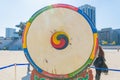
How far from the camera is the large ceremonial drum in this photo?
12.5 feet

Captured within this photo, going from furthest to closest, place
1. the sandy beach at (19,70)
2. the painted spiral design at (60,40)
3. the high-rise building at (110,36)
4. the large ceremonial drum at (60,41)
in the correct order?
the high-rise building at (110,36) < the sandy beach at (19,70) < the painted spiral design at (60,40) < the large ceremonial drum at (60,41)

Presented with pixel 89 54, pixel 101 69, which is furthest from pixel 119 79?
pixel 89 54

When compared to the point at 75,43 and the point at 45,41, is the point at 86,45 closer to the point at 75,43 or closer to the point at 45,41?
the point at 75,43

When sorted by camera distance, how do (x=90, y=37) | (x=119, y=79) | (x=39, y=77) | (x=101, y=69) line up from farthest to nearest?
1. (x=119, y=79)
2. (x=101, y=69)
3. (x=39, y=77)
4. (x=90, y=37)

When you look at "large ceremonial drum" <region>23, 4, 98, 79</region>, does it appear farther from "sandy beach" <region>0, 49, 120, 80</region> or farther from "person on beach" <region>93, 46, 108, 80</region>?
"sandy beach" <region>0, 49, 120, 80</region>

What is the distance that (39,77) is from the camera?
4035mm

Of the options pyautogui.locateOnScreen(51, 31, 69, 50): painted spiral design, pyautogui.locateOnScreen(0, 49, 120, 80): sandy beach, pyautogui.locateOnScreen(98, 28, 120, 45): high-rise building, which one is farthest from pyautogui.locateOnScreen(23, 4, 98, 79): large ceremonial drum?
pyautogui.locateOnScreen(98, 28, 120, 45): high-rise building

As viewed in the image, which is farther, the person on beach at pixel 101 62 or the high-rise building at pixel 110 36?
the high-rise building at pixel 110 36

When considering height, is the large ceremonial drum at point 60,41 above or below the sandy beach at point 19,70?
above

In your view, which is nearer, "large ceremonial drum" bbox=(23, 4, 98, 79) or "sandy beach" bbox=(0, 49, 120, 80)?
"large ceremonial drum" bbox=(23, 4, 98, 79)

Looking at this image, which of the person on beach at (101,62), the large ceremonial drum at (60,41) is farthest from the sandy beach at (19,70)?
the large ceremonial drum at (60,41)

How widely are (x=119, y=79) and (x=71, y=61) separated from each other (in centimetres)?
648

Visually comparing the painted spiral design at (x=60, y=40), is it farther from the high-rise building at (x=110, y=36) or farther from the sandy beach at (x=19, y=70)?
the high-rise building at (x=110, y=36)

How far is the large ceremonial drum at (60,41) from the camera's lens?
150 inches
